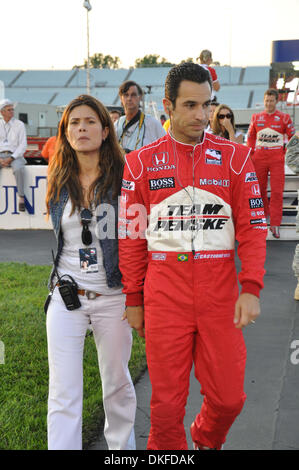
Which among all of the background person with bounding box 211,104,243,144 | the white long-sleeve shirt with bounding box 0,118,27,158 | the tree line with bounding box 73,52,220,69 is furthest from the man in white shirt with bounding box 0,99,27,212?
the tree line with bounding box 73,52,220,69

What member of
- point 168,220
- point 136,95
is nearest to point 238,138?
point 136,95

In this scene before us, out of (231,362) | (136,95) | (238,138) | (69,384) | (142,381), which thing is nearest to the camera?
(231,362)

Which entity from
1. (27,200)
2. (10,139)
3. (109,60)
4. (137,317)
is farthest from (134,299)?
(109,60)

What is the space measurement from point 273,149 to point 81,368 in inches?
302

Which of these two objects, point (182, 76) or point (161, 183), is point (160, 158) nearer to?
point (161, 183)

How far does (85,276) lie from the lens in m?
2.71

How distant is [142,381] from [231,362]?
1877 millimetres

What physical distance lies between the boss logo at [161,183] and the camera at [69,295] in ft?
2.02

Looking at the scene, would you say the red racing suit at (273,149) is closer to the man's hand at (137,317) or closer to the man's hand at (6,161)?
the man's hand at (6,161)

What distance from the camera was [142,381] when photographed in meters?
4.16

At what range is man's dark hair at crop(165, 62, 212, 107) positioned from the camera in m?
2.48

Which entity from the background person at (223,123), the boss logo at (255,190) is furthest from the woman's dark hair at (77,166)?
the background person at (223,123)

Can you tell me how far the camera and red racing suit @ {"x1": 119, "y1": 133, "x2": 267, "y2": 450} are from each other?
0.85 feet

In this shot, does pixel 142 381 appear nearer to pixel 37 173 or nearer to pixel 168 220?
pixel 168 220
